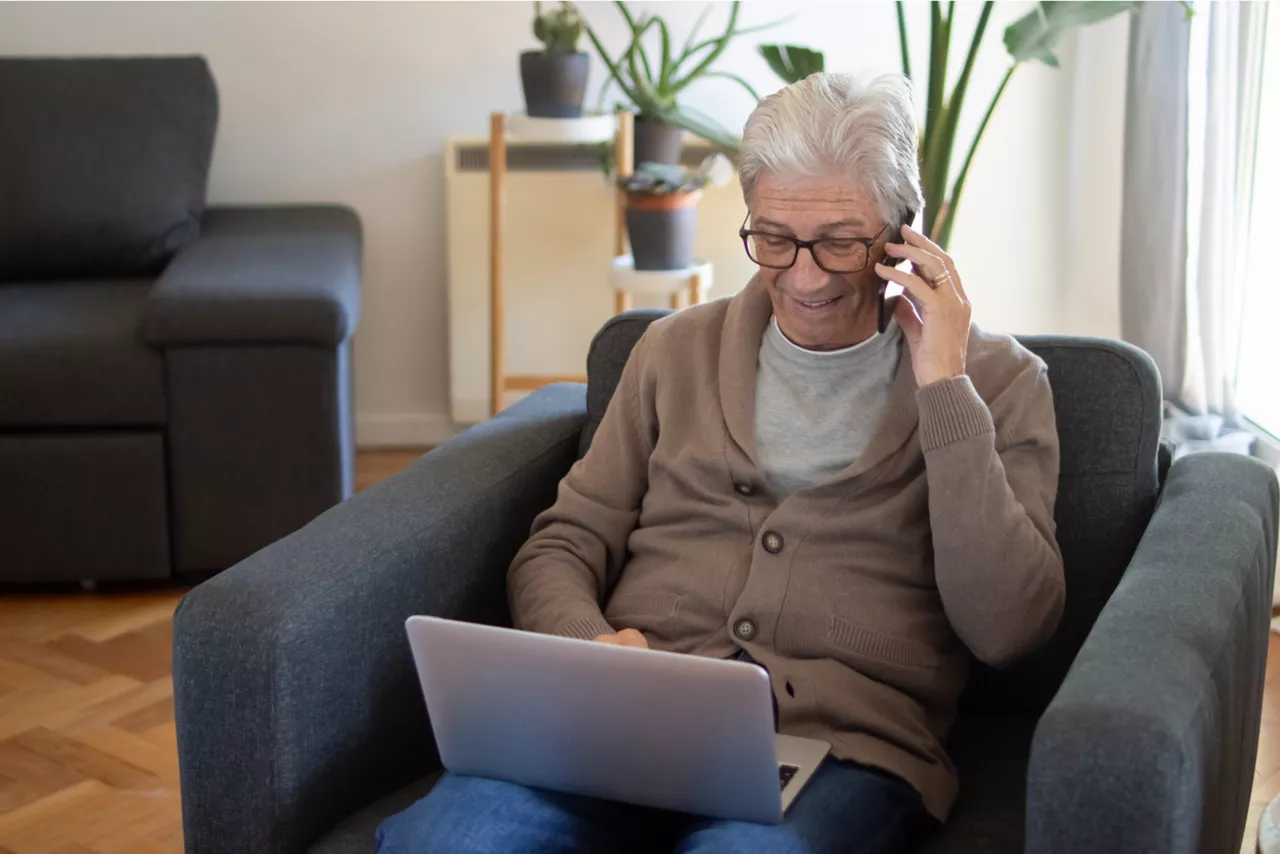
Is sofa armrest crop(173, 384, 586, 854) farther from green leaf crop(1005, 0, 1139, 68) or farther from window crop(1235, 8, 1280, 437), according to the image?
window crop(1235, 8, 1280, 437)

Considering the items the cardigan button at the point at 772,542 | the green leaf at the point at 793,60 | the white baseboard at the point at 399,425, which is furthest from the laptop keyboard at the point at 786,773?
the white baseboard at the point at 399,425

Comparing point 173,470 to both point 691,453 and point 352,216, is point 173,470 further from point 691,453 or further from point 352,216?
point 691,453

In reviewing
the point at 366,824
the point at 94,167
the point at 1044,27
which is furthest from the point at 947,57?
the point at 366,824

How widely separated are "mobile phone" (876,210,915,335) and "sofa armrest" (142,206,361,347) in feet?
4.58

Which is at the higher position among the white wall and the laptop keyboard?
the white wall

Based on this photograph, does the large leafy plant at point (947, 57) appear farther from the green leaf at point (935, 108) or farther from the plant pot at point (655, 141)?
the plant pot at point (655, 141)

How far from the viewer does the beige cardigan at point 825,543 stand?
1329 mm

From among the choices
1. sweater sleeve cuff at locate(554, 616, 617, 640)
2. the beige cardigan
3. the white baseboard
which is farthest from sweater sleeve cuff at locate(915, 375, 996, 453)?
the white baseboard

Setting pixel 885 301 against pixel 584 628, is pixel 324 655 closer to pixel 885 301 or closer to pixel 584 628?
pixel 584 628

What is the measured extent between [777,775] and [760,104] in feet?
2.11

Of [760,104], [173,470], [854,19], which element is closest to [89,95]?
[173,470]

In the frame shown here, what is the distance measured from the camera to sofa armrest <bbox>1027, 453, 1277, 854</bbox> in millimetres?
1007

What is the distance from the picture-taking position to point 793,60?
2738mm

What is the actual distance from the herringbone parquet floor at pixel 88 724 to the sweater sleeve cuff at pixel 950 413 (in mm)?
1141
